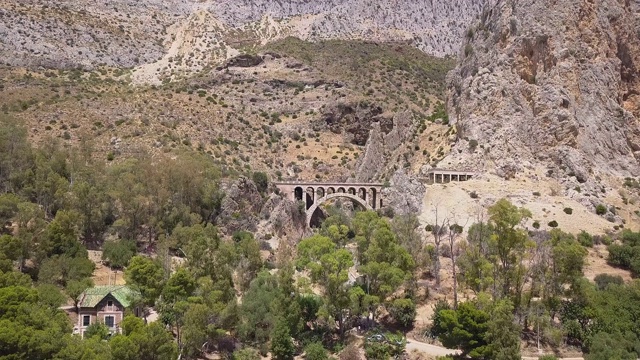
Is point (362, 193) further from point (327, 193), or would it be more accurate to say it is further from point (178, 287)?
point (178, 287)

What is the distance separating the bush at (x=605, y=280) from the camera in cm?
4754

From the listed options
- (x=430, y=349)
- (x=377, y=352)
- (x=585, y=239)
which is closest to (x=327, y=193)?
(x=585, y=239)

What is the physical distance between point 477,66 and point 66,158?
1980 inches

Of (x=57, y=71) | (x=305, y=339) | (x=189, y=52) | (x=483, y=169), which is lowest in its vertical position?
(x=305, y=339)

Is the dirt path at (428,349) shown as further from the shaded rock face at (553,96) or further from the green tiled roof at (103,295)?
the shaded rock face at (553,96)

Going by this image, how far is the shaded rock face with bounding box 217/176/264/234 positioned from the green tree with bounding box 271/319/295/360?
2754 cm

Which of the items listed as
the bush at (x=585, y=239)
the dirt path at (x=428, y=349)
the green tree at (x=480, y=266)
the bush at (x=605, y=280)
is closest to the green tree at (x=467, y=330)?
the dirt path at (x=428, y=349)

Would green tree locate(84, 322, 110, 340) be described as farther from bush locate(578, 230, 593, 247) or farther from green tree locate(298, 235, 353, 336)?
bush locate(578, 230, 593, 247)

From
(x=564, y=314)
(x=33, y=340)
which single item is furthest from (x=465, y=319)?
(x=33, y=340)

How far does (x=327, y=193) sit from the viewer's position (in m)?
77.9

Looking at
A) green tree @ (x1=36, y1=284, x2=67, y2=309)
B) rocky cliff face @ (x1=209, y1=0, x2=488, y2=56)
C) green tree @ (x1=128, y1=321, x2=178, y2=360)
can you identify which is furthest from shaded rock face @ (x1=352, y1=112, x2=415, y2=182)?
rocky cliff face @ (x1=209, y1=0, x2=488, y2=56)

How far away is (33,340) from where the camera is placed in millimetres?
28297

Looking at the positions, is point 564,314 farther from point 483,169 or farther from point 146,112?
point 146,112

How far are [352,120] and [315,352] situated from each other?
7384cm
